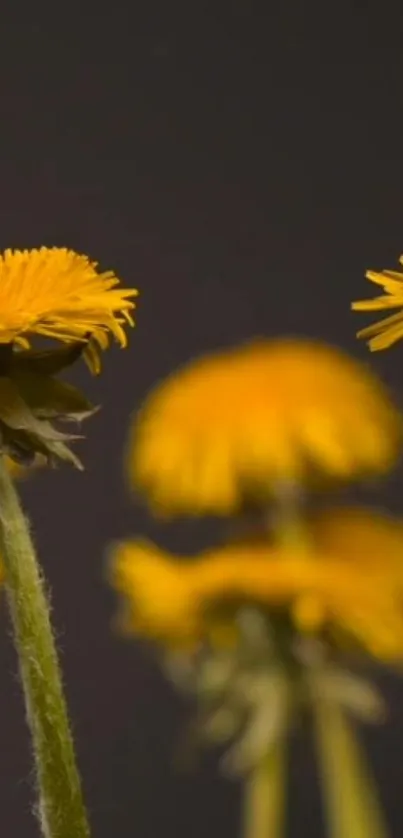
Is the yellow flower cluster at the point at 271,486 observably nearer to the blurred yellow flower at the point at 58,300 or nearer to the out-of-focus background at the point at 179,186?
the blurred yellow flower at the point at 58,300

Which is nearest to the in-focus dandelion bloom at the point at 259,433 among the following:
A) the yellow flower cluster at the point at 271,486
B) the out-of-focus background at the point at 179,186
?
the yellow flower cluster at the point at 271,486

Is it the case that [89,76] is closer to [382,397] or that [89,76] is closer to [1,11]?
[1,11]

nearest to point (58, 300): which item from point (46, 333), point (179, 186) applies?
point (46, 333)

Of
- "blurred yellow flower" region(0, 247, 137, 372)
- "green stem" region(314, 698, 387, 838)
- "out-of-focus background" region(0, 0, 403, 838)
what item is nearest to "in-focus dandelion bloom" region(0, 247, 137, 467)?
"blurred yellow flower" region(0, 247, 137, 372)

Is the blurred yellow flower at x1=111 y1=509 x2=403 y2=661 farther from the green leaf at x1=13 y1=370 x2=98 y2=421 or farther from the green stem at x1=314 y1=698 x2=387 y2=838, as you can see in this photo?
the green leaf at x1=13 y1=370 x2=98 y2=421

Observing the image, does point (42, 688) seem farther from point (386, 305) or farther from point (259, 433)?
point (259, 433)

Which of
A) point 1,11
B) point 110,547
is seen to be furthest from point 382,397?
point 1,11
